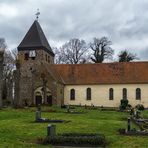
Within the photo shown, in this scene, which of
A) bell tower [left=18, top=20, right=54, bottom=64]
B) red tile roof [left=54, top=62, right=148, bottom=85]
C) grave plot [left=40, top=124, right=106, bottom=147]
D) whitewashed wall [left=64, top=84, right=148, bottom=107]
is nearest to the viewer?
grave plot [left=40, top=124, right=106, bottom=147]

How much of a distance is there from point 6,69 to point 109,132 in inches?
2022

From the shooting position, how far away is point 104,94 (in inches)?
2258

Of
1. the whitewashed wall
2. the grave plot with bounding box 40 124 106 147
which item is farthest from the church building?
the grave plot with bounding box 40 124 106 147

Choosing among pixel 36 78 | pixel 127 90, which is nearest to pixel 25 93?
pixel 36 78

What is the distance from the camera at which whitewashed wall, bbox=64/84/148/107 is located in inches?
2203

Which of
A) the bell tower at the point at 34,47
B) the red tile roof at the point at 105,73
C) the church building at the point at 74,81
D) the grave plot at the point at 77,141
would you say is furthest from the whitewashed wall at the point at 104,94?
the grave plot at the point at 77,141

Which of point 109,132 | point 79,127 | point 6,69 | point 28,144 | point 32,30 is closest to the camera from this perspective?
point 28,144

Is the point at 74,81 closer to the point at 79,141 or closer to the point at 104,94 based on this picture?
the point at 104,94

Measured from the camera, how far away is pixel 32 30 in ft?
197

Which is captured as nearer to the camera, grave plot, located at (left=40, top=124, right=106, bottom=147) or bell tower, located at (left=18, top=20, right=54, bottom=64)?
grave plot, located at (left=40, top=124, right=106, bottom=147)

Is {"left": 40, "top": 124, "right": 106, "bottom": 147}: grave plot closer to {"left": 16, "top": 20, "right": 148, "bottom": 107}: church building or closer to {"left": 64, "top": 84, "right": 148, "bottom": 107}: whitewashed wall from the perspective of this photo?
{"left": 16, "top": 20, "right": 148, "bottom": 107}: church building

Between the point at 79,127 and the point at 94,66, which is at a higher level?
the point at 94,66

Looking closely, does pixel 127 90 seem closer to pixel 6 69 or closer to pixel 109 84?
pixel 109 84

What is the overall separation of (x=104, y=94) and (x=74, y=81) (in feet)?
17.3
